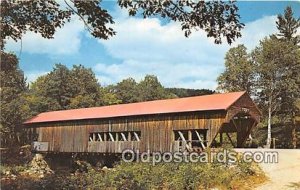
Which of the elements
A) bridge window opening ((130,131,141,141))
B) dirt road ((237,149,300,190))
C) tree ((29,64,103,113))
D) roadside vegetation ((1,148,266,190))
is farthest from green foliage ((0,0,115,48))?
tree ((29,64,103,113))

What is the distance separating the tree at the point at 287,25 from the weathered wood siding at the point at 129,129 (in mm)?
22132

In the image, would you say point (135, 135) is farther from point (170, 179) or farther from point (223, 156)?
point (170, 179)

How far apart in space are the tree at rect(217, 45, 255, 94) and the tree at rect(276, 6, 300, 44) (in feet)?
18.7

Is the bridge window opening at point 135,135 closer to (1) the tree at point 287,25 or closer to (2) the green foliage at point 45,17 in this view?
(2) the green foliage at point 45,17

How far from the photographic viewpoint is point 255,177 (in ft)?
47.7

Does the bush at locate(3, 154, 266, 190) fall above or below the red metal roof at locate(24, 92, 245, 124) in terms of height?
below

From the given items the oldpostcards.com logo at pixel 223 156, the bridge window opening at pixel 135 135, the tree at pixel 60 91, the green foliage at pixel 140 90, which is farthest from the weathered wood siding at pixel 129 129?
the green foliage at pixel 140 90

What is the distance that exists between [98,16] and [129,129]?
56.6 feet

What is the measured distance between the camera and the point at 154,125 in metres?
22.7

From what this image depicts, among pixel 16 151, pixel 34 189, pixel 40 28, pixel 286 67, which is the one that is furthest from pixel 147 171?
pixel 286 67

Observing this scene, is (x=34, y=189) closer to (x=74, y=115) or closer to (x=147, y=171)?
(x=147, y=171)

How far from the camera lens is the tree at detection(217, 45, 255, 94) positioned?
1388 inches

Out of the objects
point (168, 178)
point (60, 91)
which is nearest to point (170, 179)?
point (168, 178)

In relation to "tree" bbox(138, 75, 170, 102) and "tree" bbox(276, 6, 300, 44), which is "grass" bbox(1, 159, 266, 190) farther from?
"tree" bbox(138, 75, 170, 102)
